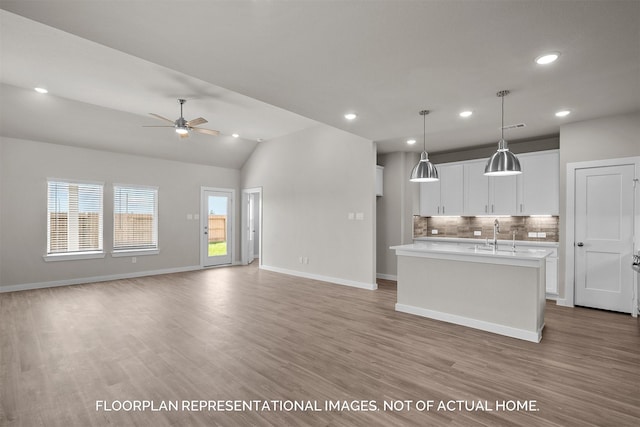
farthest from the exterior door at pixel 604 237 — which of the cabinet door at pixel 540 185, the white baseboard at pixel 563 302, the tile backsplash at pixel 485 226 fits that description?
the tile backsplash at pixel 485 226

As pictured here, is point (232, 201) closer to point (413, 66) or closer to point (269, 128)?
point (269, 128)

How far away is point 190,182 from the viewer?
8.23m

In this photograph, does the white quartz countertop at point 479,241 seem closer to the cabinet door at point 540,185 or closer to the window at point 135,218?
the cabinet door at point 540,185

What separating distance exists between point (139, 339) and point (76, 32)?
3.06 metres

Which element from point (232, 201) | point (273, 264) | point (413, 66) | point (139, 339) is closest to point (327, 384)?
point (139, 339)

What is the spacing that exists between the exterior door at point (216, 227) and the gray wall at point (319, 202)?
122 centimetres

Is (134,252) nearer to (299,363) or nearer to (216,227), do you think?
(216,227)

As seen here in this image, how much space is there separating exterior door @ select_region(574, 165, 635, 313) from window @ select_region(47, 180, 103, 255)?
9103 millimetres

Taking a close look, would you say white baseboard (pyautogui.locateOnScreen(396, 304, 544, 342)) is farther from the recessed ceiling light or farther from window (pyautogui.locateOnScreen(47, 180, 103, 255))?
window (pyautogui.locateOnScreen(47, 180, 103, 255))

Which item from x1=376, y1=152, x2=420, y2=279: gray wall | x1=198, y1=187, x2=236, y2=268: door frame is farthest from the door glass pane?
x1=376, y1=152, x2=420, y2=279: gray wall

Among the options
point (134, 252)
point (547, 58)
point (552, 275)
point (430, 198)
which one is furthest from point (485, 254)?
point (134, 252)

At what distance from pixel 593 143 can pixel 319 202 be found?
15.7 ft

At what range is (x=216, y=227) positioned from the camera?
8.84m

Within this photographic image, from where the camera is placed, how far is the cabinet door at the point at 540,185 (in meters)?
5.33
